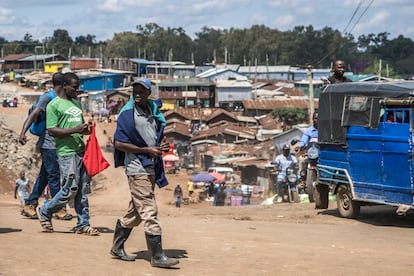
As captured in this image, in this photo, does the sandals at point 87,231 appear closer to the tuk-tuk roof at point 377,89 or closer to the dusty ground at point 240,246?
the dusty ground at point 240,246

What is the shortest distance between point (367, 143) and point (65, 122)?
4005mm

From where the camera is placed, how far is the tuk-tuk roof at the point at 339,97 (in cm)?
925

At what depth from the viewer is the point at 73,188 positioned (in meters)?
7.72

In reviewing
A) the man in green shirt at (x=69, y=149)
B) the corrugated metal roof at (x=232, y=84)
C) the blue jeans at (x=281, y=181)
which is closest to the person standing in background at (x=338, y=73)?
the blue jeans at (x=281, y=181)

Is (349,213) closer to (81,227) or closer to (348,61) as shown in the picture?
(81,227)

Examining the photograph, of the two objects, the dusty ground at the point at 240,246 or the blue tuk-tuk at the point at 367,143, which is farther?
the blue tuk-tuk at the point at 367,143

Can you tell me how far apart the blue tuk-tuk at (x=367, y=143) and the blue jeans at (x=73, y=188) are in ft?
12.4

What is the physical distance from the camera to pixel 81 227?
309 inches

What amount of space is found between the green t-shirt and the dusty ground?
911 mm

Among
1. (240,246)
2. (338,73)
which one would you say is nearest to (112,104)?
(338,73)

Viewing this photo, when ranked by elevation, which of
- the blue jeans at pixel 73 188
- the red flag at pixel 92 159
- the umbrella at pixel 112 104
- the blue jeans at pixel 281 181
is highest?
the umbrella at pixel 112 104

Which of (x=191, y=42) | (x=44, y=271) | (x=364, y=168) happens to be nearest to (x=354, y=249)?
(x=364, y=168)

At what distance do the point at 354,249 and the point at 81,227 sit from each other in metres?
2.90

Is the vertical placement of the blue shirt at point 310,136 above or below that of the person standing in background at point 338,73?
below
